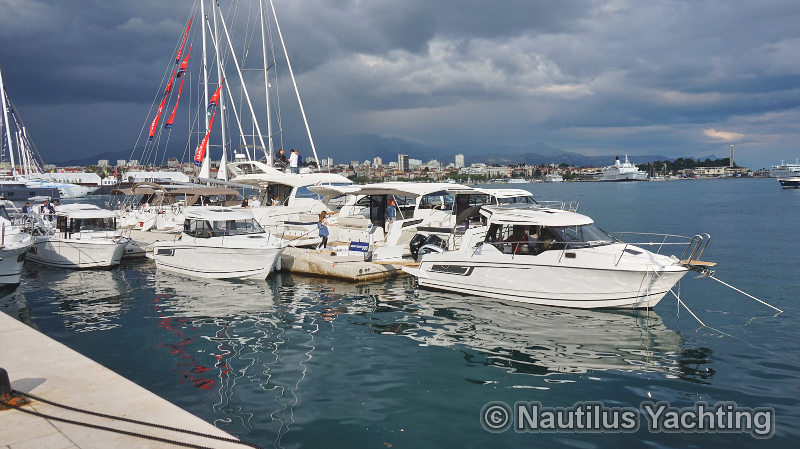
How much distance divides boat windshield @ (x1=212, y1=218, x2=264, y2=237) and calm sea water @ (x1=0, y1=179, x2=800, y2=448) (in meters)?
2.10

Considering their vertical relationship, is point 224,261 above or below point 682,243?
below

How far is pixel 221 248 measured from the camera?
20.8 metres

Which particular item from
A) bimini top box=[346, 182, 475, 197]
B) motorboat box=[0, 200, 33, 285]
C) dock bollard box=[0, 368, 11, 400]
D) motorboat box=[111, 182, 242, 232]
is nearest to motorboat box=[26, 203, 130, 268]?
motorboat box=[0, 200, 33, 285]

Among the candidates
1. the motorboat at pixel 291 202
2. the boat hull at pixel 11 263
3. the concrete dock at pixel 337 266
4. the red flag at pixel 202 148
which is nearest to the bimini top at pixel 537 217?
the concrete dock at pixel 337 266

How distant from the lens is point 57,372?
26.3 feet

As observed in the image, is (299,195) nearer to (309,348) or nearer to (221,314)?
(221,314)

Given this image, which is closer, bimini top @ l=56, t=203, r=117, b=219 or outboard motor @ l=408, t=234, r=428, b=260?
outboard motor @ l=408, t=234, r=428, b=260

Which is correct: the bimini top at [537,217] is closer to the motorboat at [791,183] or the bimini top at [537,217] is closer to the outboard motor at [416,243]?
the outboard motor at [416,243]

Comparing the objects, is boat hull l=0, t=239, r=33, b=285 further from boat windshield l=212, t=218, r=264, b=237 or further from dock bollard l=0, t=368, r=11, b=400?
dock bollard l=0, t=368, r=11, b=400

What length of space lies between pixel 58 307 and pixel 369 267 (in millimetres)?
10628

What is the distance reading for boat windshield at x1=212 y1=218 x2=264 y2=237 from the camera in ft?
70.5

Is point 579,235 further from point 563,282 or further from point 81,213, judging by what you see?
point 81,213

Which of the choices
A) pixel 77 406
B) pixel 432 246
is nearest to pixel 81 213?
pixel 432 246

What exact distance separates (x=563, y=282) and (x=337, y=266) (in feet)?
29.5
